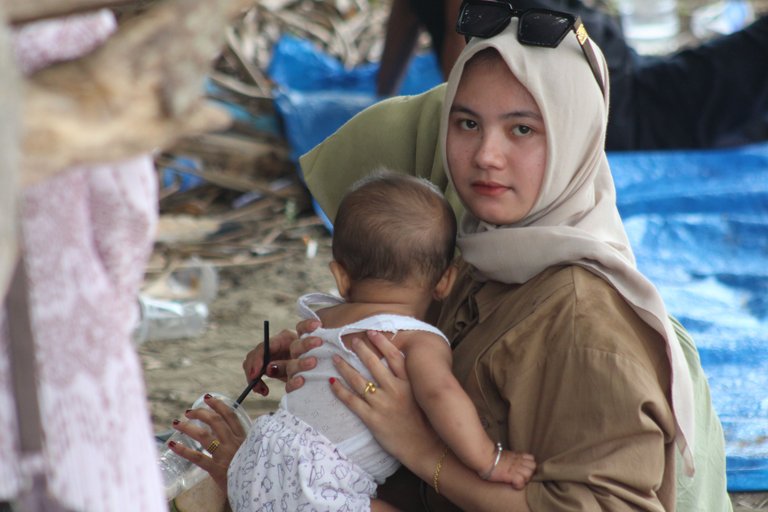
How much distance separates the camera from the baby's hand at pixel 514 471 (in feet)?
7.47

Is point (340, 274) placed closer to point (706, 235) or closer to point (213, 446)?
point (213, 446)

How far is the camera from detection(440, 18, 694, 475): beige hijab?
7.58ft

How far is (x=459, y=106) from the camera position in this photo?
253 centimetres

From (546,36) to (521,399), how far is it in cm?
81

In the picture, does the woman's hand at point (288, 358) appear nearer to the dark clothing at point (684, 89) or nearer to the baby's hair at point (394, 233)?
the baby's hair at point (394, 233)

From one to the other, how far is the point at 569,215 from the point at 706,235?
9.42 ft

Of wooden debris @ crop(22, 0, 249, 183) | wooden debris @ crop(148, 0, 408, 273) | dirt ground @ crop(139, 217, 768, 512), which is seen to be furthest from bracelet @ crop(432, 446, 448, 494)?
wooden debris @ crop(148, 0, 408, 273)

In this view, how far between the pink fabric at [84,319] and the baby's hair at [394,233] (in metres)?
0.92

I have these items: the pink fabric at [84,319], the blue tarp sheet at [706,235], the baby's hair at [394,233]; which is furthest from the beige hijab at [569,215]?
the blue tarp sheet at [706,235]

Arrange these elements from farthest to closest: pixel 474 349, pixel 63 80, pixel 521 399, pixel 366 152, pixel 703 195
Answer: pixel 703 195 < pixel 366 152 < pixel 474 349 < pixel 521 399 < pixel 63 80

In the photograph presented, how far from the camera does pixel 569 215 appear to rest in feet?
8.19

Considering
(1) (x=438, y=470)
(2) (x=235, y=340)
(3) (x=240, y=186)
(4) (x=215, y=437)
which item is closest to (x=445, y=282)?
(1) (x=438, y=470)

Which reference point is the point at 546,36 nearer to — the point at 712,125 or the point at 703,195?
the point at 703,195

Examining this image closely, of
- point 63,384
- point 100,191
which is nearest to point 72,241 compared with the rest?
point 100,191
